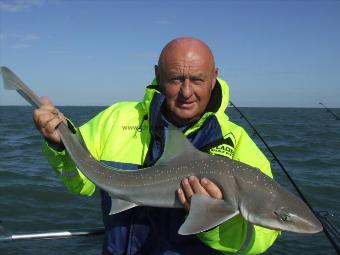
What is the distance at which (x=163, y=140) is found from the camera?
3.90m

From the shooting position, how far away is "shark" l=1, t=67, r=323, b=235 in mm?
3262

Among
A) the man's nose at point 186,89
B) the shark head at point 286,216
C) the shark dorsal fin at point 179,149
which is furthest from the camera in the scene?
the man's nose at point 186,89

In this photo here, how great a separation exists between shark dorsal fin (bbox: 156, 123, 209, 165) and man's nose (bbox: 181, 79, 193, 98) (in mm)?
385

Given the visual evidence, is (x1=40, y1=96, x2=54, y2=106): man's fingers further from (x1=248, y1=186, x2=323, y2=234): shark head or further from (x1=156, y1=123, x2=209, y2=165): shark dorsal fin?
(x1=248, y1=186, x2=323, y2=234): shark head

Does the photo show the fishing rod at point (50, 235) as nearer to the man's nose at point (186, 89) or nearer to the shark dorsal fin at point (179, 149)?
the shark dorsal fin at point (179, 149)

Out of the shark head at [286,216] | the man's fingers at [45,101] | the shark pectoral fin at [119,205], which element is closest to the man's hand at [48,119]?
the man's fingers at [45,101]

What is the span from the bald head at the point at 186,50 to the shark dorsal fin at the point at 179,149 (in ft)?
2.32

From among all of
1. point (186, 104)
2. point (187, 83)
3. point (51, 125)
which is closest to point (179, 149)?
point (186, 104)

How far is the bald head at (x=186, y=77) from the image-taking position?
385cm

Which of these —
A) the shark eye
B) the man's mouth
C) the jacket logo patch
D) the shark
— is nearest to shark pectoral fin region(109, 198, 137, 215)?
the shark

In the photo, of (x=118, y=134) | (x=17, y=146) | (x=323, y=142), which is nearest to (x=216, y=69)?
(x=118, y=134)

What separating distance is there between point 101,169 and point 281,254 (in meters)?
6.02

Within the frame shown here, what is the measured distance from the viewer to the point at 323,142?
3092 centimetres

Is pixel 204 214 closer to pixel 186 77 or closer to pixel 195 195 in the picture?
pixel 195 195
